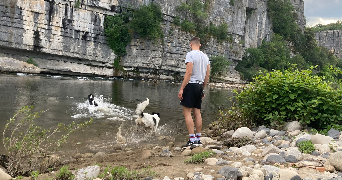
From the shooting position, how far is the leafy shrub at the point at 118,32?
37.1 m

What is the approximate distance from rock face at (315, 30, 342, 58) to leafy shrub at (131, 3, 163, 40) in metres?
61.1

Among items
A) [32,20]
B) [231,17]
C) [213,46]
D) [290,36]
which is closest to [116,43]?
[32,20]

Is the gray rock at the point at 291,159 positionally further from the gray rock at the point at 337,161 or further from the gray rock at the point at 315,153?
the gray rock at the point at 315,153

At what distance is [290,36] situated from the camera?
213 ft

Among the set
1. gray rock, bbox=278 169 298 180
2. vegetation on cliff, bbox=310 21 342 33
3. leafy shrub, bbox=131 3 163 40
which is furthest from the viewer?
vegetation on cliff, bbox=310 21 342 33

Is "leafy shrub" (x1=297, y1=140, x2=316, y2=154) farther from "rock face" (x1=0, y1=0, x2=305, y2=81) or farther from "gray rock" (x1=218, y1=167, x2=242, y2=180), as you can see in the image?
"rock face" (x1=0, y1=0, x2=305, y2=81)

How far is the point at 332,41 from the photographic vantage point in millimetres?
76750

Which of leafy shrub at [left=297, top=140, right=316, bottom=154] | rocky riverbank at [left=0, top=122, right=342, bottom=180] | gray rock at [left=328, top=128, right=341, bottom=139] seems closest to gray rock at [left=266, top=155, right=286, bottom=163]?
rocky riverbank at [left=0, top=122, right=342, bottom=180]

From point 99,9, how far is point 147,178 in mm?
37045

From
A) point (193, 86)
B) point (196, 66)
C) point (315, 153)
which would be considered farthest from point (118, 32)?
point (315, 153)

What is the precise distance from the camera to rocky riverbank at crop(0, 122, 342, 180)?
311 cm

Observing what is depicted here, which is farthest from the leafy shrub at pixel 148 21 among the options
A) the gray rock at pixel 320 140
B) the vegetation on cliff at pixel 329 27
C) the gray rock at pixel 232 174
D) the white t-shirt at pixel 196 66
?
the vegetation on cliff at pixel 329 27

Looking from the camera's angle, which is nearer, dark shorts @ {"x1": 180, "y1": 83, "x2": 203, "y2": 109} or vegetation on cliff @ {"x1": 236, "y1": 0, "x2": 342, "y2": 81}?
dark shorts @ {"x1": 180, "y1": 83, "x2": 203, "y2": 109}

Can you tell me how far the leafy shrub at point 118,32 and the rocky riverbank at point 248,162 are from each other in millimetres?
33455
